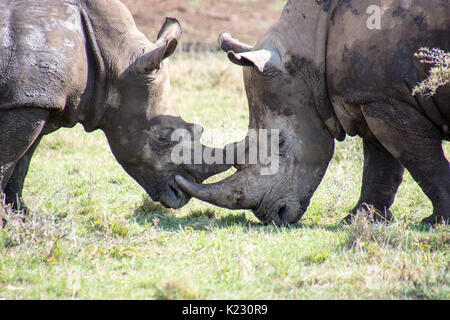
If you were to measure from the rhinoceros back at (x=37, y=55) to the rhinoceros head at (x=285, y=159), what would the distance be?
1.35 metres

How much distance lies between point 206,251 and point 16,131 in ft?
5.30

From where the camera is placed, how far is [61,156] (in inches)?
316

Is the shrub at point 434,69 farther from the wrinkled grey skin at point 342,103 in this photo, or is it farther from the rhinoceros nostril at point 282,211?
the rhinoceros nostril at point 282,211

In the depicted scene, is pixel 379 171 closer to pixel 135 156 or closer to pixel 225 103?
pixel 135 156

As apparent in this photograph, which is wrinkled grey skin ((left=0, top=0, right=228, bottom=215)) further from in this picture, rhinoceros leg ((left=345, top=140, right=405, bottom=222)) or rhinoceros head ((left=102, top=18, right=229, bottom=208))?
rhinoceros leg ((left=345, top=140, right=405, bottom=222))

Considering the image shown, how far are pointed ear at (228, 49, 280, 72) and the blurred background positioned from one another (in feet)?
27.3

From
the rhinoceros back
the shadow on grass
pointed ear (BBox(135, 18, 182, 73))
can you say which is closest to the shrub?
the shadow on grass

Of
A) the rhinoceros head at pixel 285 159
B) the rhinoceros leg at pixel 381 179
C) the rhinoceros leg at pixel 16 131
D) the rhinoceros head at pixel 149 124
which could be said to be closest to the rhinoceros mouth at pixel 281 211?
the rhinoceros head at pixel 285 159

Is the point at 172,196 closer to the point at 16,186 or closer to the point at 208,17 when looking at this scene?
the point at 16,186

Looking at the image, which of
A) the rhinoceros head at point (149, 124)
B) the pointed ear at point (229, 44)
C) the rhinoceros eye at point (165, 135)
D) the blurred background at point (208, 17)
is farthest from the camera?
the blurred background at point (208, 17)

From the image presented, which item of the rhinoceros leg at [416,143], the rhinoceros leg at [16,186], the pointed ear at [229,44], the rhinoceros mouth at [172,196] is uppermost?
the pointed ear at [229,44]

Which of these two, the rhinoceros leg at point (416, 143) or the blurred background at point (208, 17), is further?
the blurred background at point (208, 17)

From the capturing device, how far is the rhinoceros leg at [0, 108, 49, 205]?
4918 millimetres

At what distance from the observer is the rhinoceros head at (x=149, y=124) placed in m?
5.53
